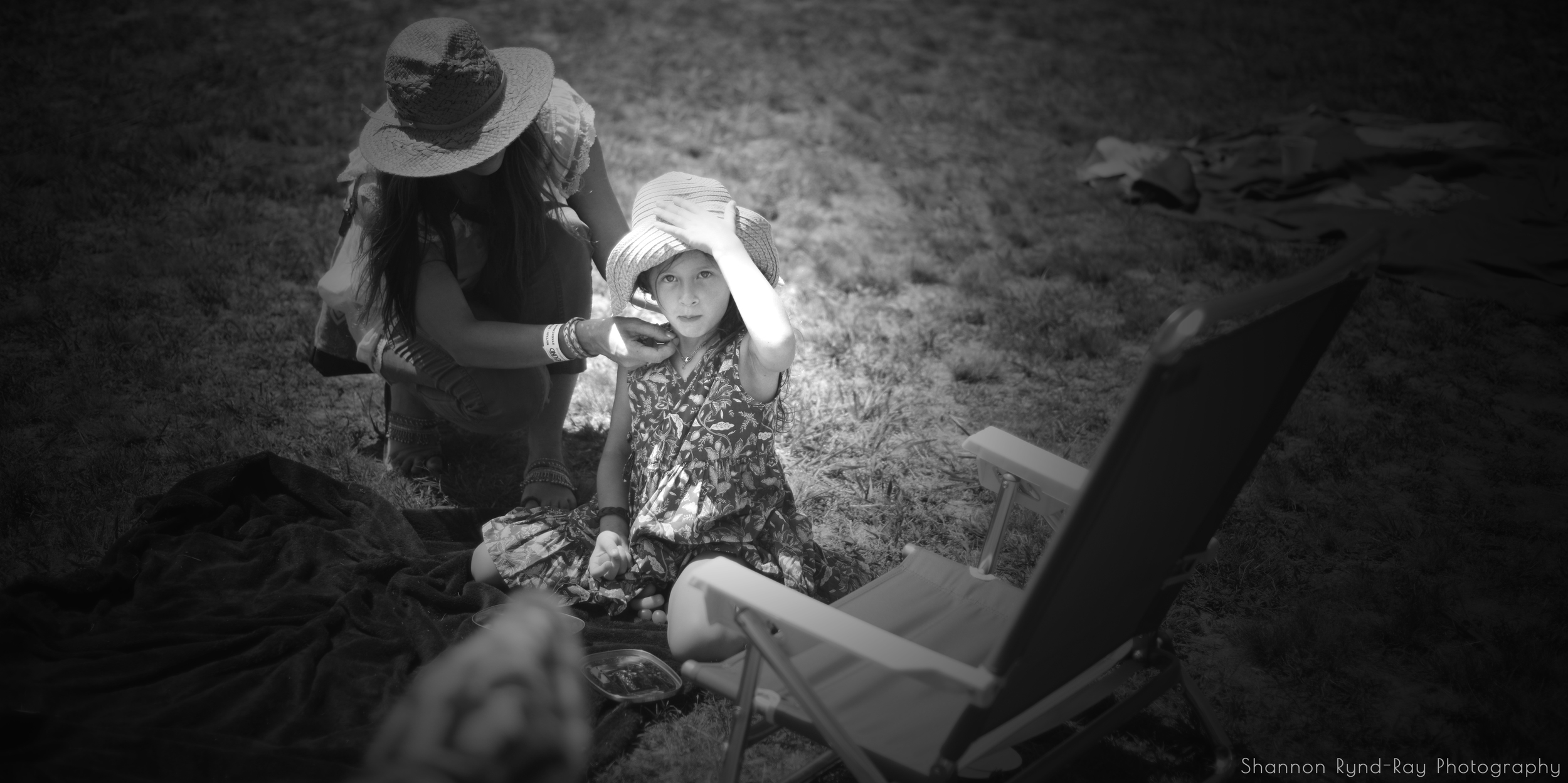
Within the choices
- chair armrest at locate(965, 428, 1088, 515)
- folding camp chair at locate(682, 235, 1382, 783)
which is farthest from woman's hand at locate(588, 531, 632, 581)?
chair armrest at locate(965, 428, 1088, 515)

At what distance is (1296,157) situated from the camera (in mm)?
5258

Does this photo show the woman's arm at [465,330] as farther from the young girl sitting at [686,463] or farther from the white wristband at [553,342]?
the young girl sitting at [686,463]

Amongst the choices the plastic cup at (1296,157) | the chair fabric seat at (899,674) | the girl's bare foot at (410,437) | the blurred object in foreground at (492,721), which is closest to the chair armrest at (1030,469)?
the chair fabric seat at (899,674)

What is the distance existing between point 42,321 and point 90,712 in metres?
2.42

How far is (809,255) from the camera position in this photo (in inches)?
192

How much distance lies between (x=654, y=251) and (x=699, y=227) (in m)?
0.12

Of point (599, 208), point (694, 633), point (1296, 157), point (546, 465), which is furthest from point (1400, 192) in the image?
point (694, 633)

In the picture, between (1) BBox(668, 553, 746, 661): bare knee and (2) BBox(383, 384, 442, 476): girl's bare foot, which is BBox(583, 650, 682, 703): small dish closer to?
(1) BBox(668, 553, 746, 661): bare knee

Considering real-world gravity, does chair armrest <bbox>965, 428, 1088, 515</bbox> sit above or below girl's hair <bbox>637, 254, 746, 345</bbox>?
below

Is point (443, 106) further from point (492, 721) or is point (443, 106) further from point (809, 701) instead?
point (492, 721)

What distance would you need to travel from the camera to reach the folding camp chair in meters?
1.64

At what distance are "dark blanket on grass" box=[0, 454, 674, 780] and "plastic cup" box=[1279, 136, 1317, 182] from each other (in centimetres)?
416

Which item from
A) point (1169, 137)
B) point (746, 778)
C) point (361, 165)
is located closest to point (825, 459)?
point (746, 778)

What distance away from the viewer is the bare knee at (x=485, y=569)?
108 inches
